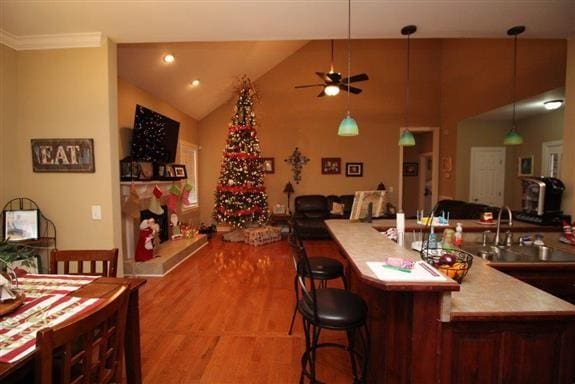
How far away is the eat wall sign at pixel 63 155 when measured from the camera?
2771 mm

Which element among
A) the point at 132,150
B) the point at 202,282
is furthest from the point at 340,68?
the point at 202,282

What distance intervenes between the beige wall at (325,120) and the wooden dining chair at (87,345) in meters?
6.10

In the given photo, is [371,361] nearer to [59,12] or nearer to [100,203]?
[100,203]

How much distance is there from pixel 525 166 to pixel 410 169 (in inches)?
128

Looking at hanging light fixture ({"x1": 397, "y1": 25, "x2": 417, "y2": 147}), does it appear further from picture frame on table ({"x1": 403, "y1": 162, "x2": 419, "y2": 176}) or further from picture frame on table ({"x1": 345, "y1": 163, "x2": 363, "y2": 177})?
picture frame on table ({"x1": 403, "y1": 162, "x2": 419, "y2": 176})

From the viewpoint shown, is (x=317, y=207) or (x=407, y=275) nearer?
(x=407, y=275)

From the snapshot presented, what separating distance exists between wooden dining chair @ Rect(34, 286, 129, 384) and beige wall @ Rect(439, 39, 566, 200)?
214 inches

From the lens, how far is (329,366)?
2178mm

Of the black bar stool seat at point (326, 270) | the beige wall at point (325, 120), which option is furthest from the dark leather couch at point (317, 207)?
the black bar stool seat at point (326, 270)

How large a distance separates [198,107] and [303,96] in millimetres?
2528

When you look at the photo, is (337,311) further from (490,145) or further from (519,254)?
(490,145)

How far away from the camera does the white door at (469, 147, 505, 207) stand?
20.3 ft

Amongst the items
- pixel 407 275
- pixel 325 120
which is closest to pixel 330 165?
pixel 325 120

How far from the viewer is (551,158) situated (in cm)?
517
